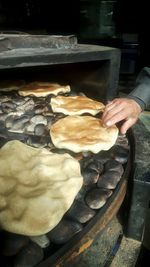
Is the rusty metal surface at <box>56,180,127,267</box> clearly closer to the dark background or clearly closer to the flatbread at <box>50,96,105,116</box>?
the flatbread at <box>50,96,105,116</box>

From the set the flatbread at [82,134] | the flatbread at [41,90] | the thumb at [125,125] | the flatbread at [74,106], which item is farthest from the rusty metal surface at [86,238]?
the flatbread at [41,90]

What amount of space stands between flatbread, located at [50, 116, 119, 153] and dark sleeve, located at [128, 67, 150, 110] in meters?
0.60

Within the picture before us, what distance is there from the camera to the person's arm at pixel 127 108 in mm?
2367

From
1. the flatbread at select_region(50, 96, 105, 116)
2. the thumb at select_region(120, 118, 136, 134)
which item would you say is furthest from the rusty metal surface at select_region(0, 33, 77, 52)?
the thumb at select_region(120, 118, 136, 134)

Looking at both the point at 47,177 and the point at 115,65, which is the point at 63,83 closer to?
the point at 115,65

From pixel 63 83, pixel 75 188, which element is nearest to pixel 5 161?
pixel 75 188

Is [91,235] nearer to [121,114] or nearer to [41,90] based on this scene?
[121,114]

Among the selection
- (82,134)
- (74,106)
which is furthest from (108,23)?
(82,134)

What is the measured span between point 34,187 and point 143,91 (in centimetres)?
186

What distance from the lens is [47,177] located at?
1790 millimetres

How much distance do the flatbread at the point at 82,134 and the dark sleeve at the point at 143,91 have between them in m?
0.60

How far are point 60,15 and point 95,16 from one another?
2232 mm

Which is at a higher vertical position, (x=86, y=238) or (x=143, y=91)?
(x=143, y=91)

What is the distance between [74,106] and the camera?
9.59 feet
